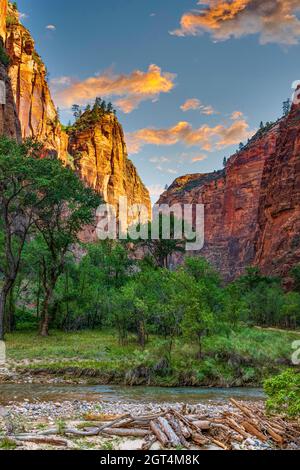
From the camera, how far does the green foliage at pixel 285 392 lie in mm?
10164

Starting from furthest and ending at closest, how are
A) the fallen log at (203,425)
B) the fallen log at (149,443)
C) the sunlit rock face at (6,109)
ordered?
the sunlit rock face at (6,109), the fallen log at (203,425), the fallen log at (149,443)

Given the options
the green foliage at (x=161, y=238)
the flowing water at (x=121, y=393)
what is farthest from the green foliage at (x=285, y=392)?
the green foliage at (x=161, y=238)

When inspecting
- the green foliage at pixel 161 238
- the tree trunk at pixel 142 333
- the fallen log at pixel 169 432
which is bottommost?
the tree trunk at pixel 142 333

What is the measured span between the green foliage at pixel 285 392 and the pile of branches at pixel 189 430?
1.38 feet

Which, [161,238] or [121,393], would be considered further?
[161,238]

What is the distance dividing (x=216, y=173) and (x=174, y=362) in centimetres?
16556

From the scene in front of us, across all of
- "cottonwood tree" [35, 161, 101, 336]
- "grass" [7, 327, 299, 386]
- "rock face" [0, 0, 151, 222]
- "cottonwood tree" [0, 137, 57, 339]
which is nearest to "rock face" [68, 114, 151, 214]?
"rock face" [0, 0, 151, 222]

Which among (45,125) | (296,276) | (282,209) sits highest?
(45,125)

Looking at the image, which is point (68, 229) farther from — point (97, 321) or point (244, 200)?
point (244, 200)

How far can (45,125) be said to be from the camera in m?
110

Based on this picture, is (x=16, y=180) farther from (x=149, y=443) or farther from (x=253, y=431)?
(x=253, y=431)

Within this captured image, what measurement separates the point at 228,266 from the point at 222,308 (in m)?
104

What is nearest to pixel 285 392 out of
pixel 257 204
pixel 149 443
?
pixel 149 443

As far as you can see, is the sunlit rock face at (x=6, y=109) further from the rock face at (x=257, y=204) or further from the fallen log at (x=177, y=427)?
the fallen log at (x=177, y=427)
